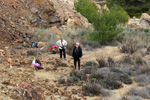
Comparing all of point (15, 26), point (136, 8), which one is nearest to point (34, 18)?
point (15, 26)

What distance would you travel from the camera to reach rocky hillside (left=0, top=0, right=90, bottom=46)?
13.8 m

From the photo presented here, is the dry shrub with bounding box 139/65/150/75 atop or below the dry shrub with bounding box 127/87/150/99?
atop

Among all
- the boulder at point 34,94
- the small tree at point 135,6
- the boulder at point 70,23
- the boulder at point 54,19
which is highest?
the small tree at point 135,6

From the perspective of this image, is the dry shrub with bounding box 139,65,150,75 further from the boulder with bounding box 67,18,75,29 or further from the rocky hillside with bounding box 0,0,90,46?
the boulder with bounding box 67,18,75,29

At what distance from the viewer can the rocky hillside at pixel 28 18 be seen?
1381cm

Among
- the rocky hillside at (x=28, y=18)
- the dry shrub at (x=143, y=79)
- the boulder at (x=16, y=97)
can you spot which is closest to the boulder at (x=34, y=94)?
the boulder at (x=16, y=97)

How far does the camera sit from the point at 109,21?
14.9m

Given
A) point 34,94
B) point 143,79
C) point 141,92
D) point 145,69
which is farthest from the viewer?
point 145,69

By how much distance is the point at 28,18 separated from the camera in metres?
17.0

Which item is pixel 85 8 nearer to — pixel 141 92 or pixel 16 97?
pixel 141 92

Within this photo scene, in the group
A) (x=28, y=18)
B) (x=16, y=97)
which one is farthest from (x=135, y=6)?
(x=16, y=97)

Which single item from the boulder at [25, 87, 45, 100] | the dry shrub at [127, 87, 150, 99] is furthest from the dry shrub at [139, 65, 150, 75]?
the boulder at [25, 87, 45, 100]

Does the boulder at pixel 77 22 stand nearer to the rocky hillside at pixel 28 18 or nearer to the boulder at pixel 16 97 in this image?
the rocky hillside at pixel 28 18

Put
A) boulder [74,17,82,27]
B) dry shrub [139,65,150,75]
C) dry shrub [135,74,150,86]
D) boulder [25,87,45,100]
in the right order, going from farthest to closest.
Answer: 1. boulder [74,17,82,27]
2. dry shrub [139,65,150,75]
3. dry shrub [135,74,150,86]
4. boulder [25,87,45,100]
